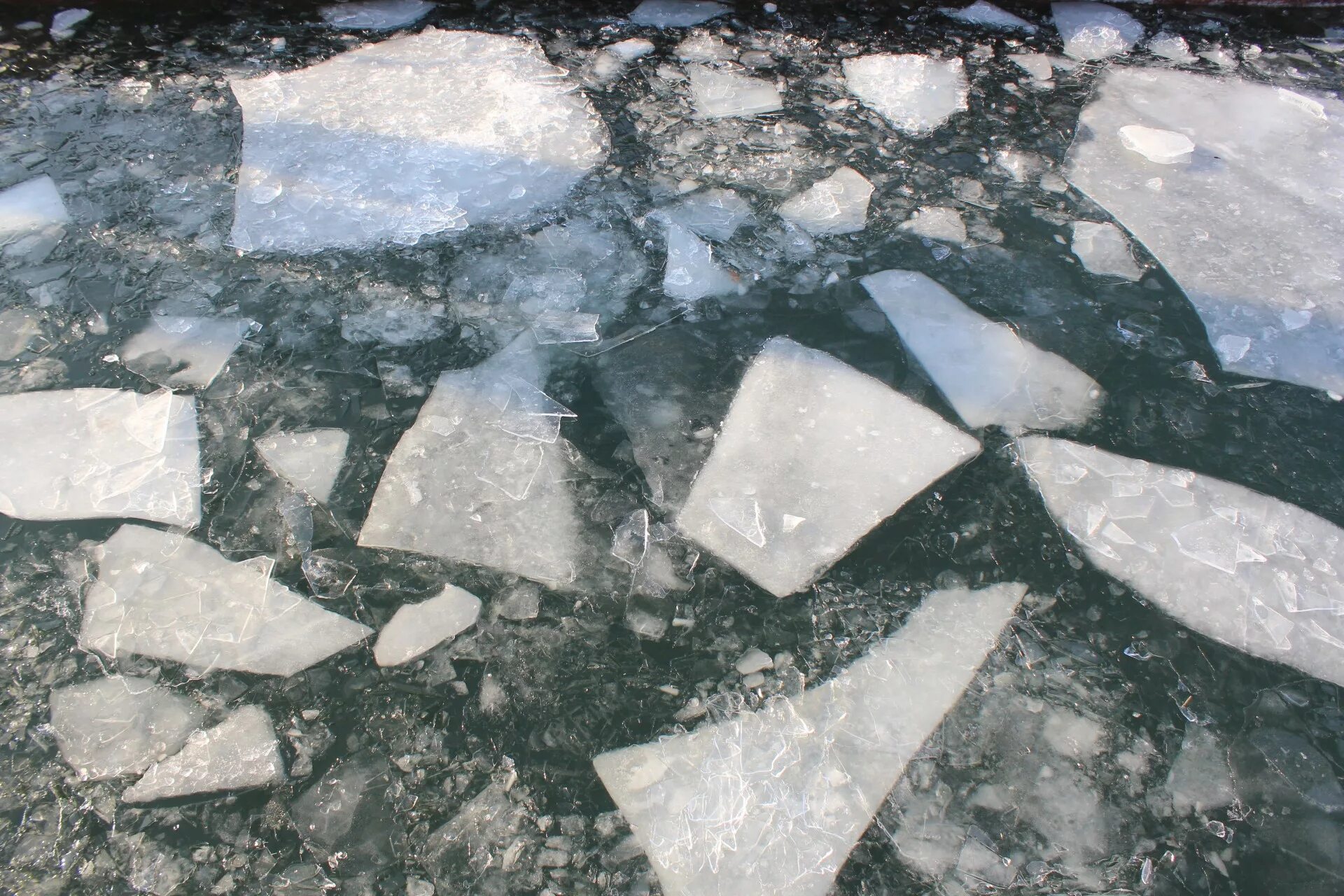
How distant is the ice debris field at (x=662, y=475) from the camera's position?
0.74m

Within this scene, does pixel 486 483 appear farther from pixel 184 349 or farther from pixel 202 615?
pixel 184 349

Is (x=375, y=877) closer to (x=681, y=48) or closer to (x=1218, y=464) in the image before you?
(x=1218, y=464)

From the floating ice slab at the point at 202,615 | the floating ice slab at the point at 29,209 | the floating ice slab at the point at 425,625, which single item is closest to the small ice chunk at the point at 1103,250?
the floating ice slab at the point at 425,625

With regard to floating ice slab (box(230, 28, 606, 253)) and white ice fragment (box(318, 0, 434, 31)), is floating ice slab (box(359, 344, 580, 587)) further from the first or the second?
white ice fragment (box(318, 0, 434, 31))

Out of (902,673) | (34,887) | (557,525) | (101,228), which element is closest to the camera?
(34,887)

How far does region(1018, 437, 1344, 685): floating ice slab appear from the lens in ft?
2.74

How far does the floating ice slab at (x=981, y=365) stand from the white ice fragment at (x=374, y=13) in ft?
3.52

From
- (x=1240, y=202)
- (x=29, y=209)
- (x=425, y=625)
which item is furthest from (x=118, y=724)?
(x=1240, y=202)

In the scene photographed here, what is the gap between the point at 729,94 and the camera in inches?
55.6

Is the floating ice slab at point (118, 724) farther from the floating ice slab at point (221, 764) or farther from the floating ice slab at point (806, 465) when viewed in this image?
the floating ice slab at point (806, 465)

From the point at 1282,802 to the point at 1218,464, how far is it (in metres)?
0.38

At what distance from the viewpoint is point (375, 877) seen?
2.32ft

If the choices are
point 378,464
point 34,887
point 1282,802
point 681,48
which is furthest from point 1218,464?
point 34,887

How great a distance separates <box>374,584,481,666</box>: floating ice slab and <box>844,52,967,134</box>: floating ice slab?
1049 millimetres
